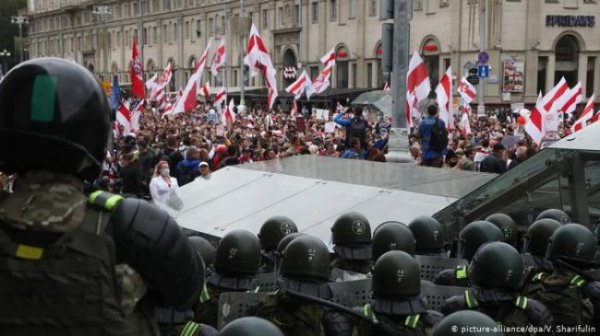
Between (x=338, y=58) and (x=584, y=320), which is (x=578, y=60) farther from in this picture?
(x=584, y=320)

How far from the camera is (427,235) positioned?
6.39 meters

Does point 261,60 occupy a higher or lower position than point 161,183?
higher

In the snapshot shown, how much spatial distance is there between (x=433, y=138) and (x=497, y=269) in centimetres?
968

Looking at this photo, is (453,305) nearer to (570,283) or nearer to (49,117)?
(570,283)

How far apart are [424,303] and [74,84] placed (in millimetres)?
2656

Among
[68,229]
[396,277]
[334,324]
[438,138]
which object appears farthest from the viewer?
[438,138]

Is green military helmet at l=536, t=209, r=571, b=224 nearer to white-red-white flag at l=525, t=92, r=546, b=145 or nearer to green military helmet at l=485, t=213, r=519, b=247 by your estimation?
green military helmet at l=485, t=213, r=519, b=247

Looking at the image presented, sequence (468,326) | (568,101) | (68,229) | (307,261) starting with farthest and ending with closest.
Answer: (568,101) < (307,261) < (468,326) < (68,229)

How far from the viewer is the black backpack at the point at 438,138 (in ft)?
45.9

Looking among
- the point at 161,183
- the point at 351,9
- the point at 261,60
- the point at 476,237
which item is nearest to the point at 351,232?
the point at 476,237

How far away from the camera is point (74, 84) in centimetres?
238

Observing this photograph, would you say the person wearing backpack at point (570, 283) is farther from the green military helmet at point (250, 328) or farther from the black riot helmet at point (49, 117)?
the black riot helmet at point (49, 117)

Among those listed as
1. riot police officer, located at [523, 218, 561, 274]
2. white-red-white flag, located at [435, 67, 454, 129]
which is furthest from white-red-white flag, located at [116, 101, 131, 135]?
riot police officer, located at [523, 218, 561, 274]

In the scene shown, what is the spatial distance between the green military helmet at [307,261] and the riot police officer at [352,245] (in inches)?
45.2
